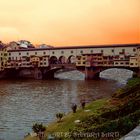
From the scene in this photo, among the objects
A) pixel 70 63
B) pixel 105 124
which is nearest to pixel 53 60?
pixel 70 63

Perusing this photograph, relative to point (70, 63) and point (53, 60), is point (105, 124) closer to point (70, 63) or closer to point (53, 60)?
point (70, 63)

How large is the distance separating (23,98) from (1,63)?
4050 cm

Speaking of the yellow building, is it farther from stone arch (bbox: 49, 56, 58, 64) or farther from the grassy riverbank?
the grassy riverbank

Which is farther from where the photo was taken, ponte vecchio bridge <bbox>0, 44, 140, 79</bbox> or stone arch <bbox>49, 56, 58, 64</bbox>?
stone arch <bbox>49, 56, 58, 64</bbox>

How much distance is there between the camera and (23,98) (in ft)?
119

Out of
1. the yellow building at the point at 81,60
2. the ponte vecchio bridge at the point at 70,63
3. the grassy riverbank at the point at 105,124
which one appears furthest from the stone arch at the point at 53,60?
the grassy riverbank at the point at 105,124

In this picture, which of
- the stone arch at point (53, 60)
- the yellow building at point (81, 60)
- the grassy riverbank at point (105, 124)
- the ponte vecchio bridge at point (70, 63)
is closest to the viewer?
the grassy riverbank at point (105, 124)

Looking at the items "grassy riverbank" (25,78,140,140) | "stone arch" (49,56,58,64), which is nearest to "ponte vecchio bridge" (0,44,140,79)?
"stone arch" (49,56,58,64)

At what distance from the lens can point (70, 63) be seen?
69.4 meters

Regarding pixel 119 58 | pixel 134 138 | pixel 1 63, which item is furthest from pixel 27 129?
pixel 1 63

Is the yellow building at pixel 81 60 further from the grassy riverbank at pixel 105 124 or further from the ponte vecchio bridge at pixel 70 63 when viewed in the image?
the grassy riverbank at pixel 105 124

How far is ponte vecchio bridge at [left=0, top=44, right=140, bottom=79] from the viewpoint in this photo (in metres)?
65.3

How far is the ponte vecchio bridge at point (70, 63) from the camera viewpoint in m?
65.3

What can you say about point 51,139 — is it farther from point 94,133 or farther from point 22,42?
point 22,42
